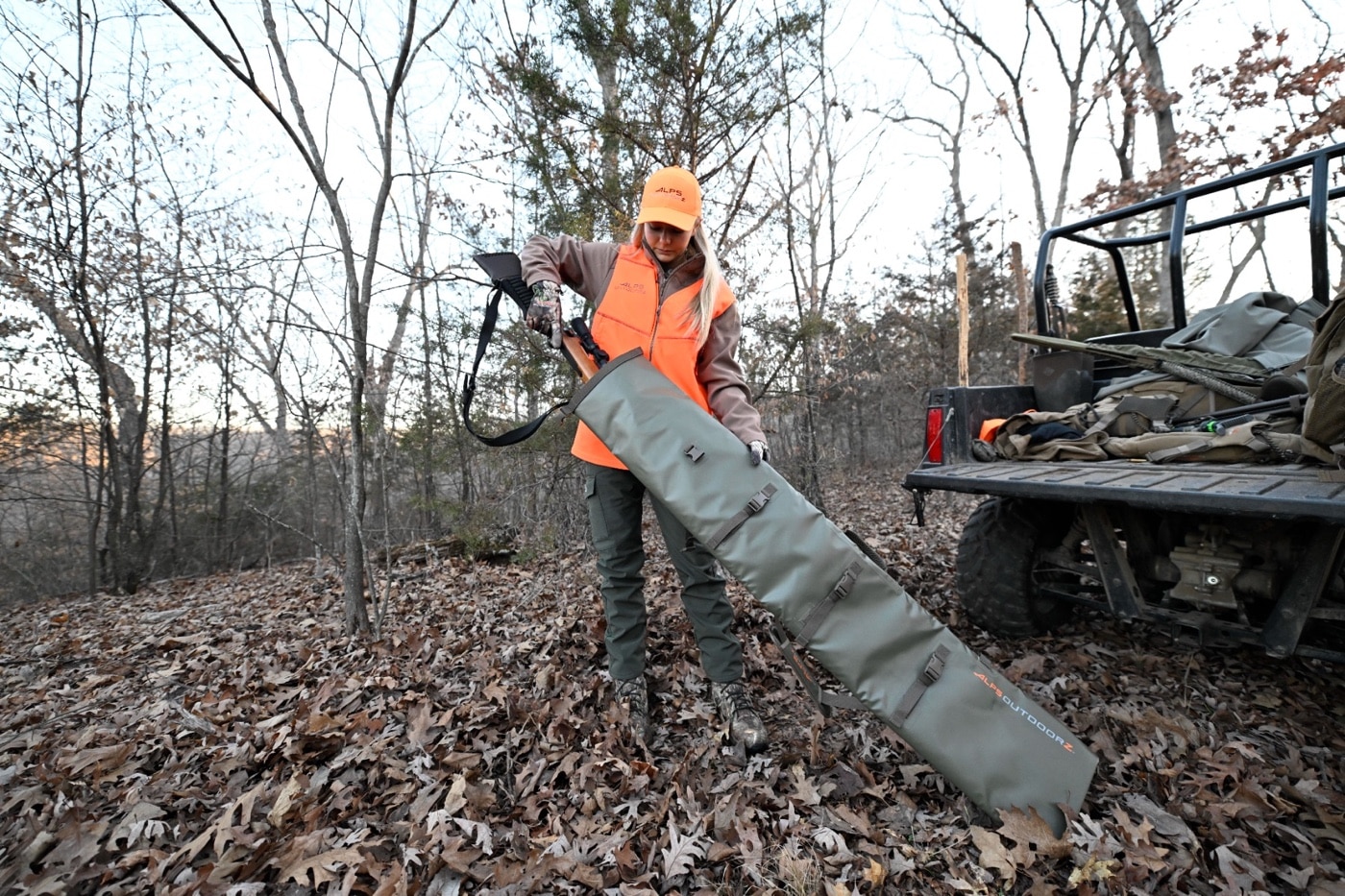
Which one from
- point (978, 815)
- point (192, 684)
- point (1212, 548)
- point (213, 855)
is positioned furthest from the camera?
point (192, 684)

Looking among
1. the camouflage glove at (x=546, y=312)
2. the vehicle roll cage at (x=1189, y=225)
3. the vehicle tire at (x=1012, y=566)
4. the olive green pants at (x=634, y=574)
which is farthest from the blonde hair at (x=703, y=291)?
the vehicle roll cage at (x=1189, y=225)

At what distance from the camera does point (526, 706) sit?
265 cm

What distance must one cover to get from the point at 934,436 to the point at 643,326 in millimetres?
1801

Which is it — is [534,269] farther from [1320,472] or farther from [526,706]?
[1320,472]

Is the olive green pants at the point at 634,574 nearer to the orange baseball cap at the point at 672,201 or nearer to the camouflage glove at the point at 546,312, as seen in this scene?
the camouflage glove at the point at 546,312

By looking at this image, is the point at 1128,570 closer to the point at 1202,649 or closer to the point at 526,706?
the point at 1202,649

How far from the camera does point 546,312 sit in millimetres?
2346

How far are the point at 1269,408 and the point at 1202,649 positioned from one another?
128 cm

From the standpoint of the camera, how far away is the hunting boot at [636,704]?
2.50 meters

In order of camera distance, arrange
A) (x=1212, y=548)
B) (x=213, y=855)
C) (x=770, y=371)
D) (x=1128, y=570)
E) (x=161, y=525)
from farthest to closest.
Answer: (x=161, y=525) < (x=770, y=371) < (x=1128, y=570) < (x=1212, y=548) < (x=213, y=855)

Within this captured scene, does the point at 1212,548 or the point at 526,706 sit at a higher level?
the point at 1212,548

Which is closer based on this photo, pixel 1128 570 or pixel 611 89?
pixel 1128 570

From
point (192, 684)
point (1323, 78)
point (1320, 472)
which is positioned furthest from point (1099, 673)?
point (1323, 78)

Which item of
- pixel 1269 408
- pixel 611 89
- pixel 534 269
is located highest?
pixel 611 89
